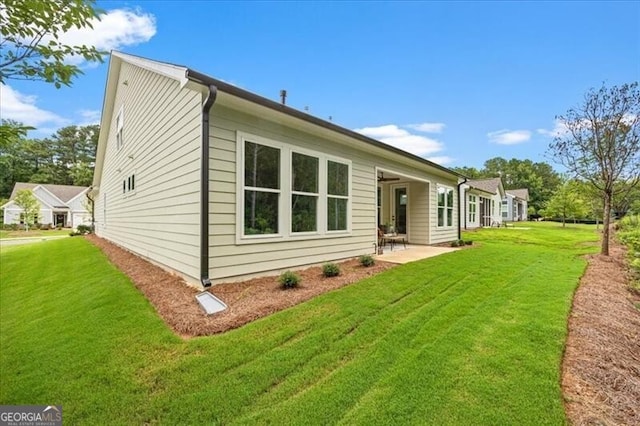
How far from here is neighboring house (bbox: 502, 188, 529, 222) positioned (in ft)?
123

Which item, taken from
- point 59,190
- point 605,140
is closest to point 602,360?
point 605,140

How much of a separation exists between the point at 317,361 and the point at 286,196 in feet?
11.9

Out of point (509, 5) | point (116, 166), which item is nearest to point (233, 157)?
point (116, 166)

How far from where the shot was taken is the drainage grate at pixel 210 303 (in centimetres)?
409

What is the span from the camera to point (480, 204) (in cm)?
2539

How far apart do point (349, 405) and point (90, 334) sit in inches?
133

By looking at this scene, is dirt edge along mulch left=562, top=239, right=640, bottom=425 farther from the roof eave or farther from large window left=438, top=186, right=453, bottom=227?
large window left=438, top=186, right=453, bottom=227

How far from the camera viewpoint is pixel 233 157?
5.29 meters

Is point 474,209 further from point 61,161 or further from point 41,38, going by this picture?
point 61,161

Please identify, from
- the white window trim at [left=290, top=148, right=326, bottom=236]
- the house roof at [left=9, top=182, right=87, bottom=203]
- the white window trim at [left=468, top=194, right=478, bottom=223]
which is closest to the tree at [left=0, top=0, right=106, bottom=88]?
the white window trim at [left=290, top=148, right=326, bottom=236]

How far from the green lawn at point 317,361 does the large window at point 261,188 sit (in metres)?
1.84

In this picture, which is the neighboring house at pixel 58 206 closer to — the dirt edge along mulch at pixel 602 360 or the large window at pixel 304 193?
the large window at pixel 304 193

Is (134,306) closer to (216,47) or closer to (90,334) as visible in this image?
(90,334)

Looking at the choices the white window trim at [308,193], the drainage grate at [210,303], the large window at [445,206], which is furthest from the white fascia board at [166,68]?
the large window at [445,206]
